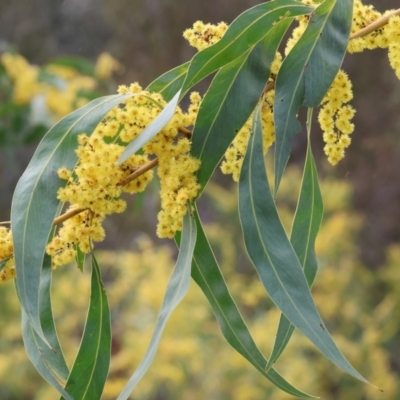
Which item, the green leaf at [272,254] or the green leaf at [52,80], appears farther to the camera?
the green leaf at [52,80]

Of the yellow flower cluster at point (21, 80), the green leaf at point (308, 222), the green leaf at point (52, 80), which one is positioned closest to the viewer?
the green leaf at point (308, 222)

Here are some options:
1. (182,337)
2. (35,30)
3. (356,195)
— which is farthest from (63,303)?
(35,30)

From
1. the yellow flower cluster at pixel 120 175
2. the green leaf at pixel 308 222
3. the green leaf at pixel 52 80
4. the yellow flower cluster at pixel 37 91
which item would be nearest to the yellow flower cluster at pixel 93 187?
the yellow flower cluster at pixel 120 175

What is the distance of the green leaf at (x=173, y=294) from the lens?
646 mm

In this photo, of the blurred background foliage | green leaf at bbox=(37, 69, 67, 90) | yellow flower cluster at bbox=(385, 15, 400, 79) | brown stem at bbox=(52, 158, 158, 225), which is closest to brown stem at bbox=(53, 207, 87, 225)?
brown stem at bbox=(52, 158, 158, 225)

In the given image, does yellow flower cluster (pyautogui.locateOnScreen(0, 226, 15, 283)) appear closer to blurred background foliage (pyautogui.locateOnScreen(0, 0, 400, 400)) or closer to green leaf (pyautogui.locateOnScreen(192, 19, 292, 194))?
green leaf (pyautogui.locateOnScreen(192, 19, 292, 194))

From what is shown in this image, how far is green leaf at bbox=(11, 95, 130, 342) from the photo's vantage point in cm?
63

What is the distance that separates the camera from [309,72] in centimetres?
72

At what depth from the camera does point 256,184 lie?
2.38 ft

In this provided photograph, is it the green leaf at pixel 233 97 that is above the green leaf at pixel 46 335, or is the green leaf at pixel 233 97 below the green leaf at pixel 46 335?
above

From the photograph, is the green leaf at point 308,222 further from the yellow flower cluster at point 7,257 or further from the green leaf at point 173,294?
the yellow flower cluster at point 7,257

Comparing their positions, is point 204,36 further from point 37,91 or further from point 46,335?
point 37,91

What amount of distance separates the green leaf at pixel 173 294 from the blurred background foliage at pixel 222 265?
0.54 metres

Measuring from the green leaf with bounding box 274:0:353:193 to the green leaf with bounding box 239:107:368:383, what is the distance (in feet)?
0.07
